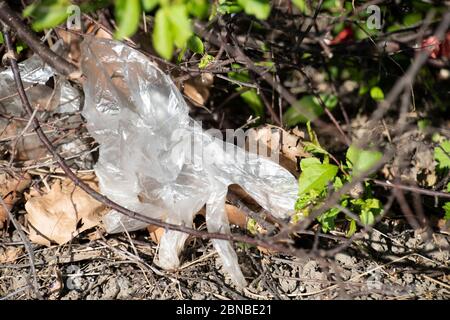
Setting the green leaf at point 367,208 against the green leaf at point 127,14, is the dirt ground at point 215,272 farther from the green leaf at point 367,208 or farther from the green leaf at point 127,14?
the green leaf at point 127,14

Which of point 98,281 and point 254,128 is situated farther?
point 254,128

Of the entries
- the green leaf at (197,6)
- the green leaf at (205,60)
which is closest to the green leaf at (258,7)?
the green leaf at (197,6)

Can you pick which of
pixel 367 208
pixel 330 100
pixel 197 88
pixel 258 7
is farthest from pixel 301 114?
pixel 258 7

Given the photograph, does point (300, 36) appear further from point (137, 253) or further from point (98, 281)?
point (98, 281)

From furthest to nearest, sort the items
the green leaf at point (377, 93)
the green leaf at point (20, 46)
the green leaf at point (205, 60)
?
the green leaf at point (377, 93) < the green leaf at point (20, 46) < the green leaf at point (205, 60)

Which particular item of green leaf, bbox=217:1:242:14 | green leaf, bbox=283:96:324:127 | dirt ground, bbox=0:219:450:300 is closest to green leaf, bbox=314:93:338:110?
green leaf, bbox=283:96:324:127
